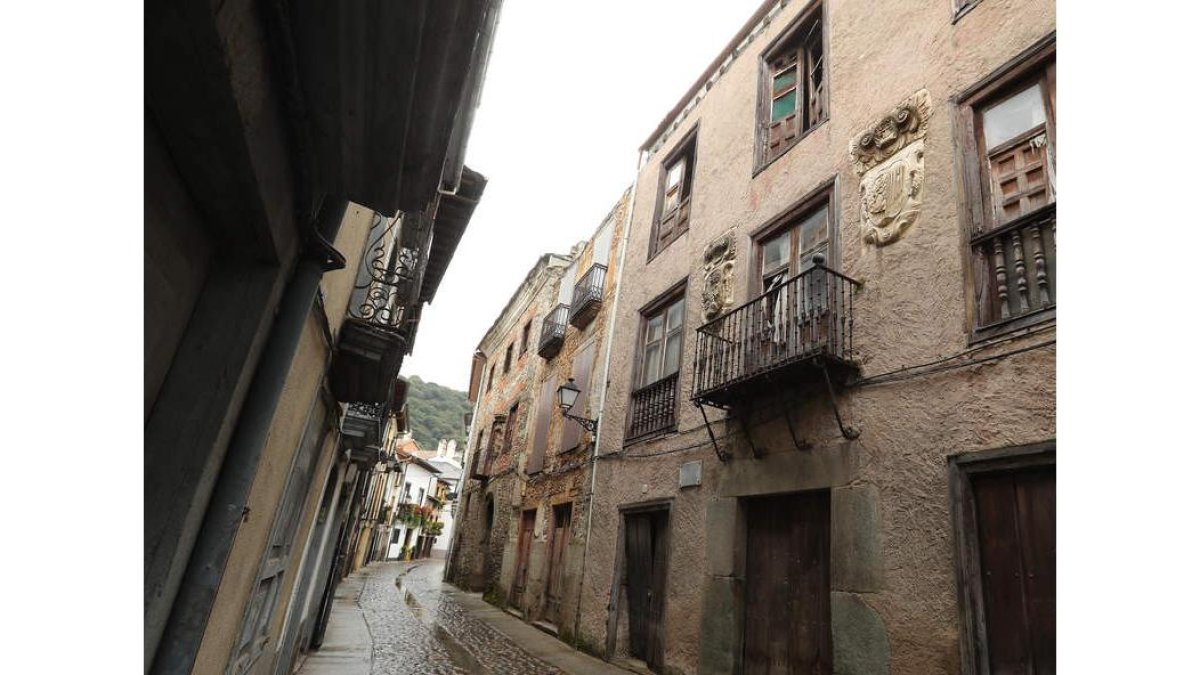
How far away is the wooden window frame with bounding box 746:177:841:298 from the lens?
6309 mm

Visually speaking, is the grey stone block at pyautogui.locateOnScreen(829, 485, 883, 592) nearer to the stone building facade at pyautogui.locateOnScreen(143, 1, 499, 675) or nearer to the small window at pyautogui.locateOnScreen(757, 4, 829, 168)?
the stone building facade at pyautogui.locateOnScreen(143, 1, 499, 675)

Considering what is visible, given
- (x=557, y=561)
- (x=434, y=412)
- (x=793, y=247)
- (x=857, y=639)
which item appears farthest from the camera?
(x=434, y=412)

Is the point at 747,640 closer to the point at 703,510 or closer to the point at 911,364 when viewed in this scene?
the point at 703,510

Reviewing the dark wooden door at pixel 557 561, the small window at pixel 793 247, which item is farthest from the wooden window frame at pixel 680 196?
the dark wooden door at pixel 557 561

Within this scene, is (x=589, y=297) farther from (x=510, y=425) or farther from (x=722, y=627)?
(x=722, y=627)

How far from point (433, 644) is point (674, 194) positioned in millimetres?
8226

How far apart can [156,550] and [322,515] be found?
229 inches

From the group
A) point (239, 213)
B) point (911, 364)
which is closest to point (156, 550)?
point (239, 213)

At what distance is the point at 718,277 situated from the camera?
793 cm

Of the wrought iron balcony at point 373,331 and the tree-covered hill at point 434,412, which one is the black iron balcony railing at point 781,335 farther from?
the tree-covered hill at point 434,412

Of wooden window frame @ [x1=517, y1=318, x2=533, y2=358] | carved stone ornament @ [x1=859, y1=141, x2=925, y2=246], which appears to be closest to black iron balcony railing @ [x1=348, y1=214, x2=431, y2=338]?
carved stone ornament @ [x1=859, y1=141, x2=925, y2=246]

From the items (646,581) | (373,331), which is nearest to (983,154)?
(373,331)

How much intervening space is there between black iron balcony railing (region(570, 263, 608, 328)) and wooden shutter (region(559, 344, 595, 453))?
0.74 meters

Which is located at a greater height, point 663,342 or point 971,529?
point 663,342
